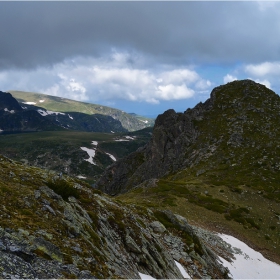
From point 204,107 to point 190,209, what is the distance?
75634 mm

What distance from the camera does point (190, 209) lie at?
58.3m

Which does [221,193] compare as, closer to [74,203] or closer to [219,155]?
[219,155]

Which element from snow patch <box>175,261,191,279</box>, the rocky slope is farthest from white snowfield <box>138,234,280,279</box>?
snow patch <box>175,261,191,279</box>

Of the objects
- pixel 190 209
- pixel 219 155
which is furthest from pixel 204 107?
pixel 190 209

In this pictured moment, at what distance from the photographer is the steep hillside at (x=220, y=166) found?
58406 millimetres

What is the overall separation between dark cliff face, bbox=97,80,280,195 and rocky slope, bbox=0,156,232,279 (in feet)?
186

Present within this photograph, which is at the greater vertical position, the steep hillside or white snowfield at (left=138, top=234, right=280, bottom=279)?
the steep hillside

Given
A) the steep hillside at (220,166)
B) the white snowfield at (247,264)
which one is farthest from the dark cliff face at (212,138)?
the white snowfield at (247,264)

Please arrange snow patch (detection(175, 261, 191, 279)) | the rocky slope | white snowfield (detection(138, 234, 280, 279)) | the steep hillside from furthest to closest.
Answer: the steep hillside → white snowfield (detection(138, 234, 280, 279)) → snow patch (detection(175, 261, 191, 279)) → the rocky slope

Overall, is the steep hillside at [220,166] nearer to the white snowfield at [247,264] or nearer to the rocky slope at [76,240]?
the white snowfield at [247,264]

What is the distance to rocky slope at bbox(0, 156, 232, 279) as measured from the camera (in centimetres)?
1470

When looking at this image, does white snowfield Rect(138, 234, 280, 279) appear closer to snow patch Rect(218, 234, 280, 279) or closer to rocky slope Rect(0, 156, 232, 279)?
snow patch Rect(218, 234, 280, 279)

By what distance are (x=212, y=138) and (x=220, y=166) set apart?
17856mm

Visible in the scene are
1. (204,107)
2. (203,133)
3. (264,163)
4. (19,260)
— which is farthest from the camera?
(204,107)
